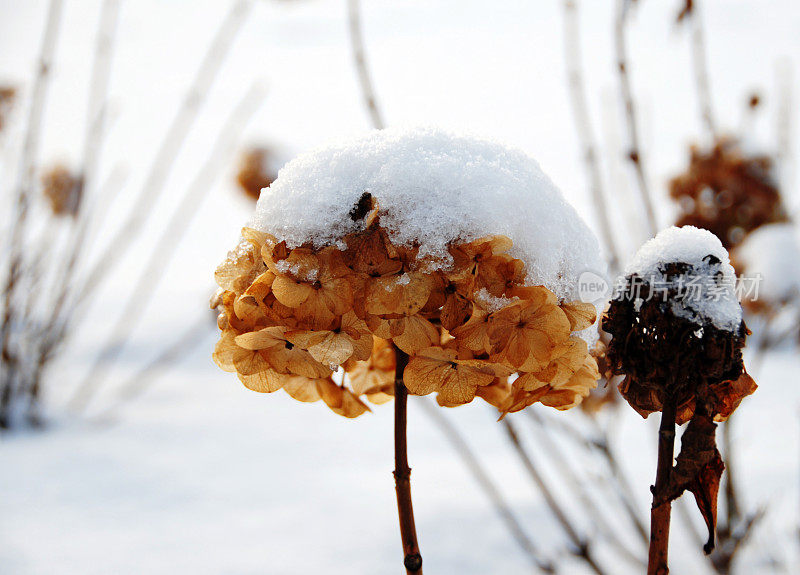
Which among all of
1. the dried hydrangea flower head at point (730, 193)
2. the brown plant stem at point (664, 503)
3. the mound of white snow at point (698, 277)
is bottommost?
the brown plant stem at point (664, 503)

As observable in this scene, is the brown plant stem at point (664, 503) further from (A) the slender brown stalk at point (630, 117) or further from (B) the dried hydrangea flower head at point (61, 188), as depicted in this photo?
(B) the dried hydrangea flower head at point (61, 188)

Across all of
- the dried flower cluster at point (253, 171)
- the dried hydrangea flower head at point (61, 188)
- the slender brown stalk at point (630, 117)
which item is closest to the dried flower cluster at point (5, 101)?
the dried hydrangea flower head at point (61, 188)

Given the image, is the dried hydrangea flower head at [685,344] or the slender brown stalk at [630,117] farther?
the slender brown stalk at [630,117]

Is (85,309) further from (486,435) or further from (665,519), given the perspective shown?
(665,519)

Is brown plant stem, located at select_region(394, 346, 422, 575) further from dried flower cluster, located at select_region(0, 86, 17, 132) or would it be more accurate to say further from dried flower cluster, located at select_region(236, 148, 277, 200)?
dried flower cluster, located at select_region(0, 86, 17, 132)

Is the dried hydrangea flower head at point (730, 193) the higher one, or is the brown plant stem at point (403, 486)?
the dried hydrangea flower head at point (730, 193)

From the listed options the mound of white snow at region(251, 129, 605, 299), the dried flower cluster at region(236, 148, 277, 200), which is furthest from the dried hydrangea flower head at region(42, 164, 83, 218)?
the mound of white snow at region(251, 129, 605, 299)

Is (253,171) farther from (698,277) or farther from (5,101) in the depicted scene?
(698,277)
